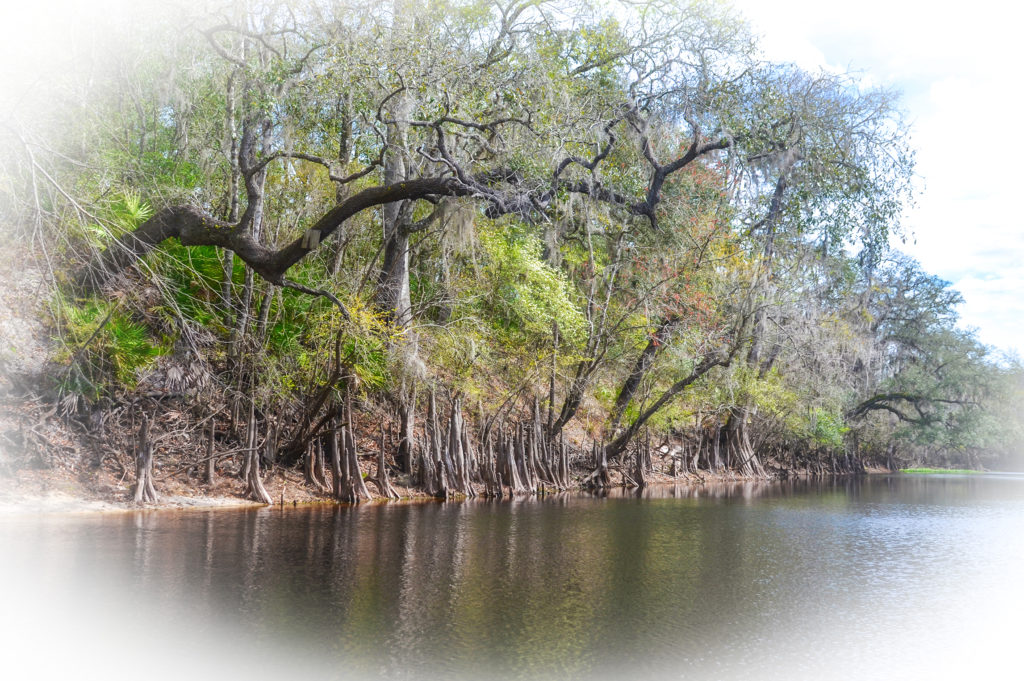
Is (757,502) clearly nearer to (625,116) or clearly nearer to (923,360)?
(625,116)

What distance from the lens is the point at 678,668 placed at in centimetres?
524

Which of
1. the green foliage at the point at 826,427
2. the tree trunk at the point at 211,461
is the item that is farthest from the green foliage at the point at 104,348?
the green foliage at the point at 826,427

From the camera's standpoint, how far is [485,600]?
6.94 m

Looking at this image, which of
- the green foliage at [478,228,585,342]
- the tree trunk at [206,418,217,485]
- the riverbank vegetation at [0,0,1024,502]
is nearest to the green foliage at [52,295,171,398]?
the riverbank vegetation at [0,0,1024,502]

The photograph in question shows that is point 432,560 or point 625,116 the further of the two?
point 625,116

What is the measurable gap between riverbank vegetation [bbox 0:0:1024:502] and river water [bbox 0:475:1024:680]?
2990mm

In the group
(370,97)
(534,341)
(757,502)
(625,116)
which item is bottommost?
(757,502)

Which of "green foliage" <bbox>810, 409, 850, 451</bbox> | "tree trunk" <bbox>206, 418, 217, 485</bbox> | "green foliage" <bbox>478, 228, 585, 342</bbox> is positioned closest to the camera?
"tree trunk" <bbox>206, 418, 217, 485</bbox>

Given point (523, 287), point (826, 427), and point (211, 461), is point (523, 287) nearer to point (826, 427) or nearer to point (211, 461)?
point (211, 461)

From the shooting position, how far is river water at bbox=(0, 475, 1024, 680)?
5242mm

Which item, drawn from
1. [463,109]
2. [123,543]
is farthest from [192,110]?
[123,543]

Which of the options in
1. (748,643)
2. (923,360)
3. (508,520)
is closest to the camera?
(748,643)

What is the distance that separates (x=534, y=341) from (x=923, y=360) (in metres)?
28.0

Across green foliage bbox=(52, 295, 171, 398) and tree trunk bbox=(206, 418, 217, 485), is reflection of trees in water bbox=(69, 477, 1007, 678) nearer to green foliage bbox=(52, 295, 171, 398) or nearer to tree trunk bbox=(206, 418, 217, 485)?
tree trunk bbox=(206, 418, 217, 485)
